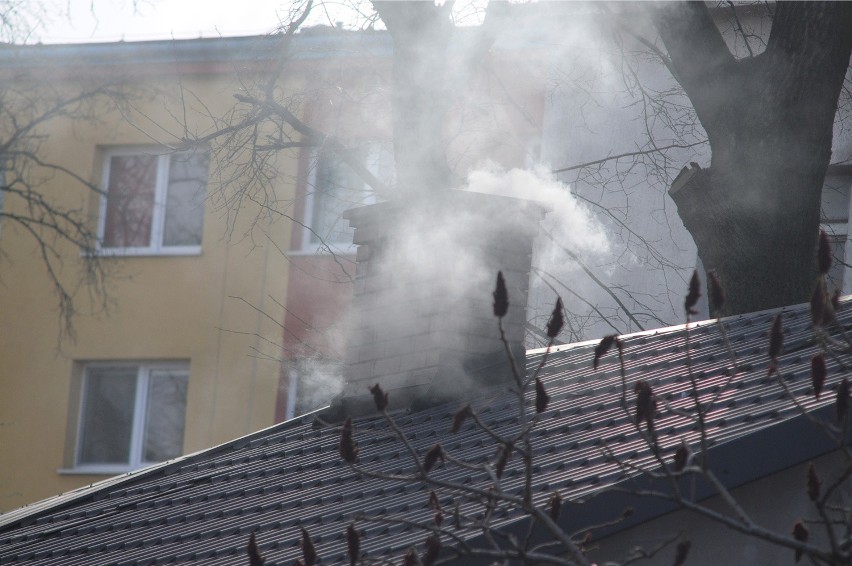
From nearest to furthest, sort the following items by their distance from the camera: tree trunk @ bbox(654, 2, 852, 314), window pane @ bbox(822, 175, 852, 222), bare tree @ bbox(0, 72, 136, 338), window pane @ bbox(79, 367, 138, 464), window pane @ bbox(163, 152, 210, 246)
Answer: tree trunk @ bbox(654, 2, 852, 314), window pane @ bbox(822, 175, 852, 222), bare tree @ bbox(0, 72, 136, 338), window pane @ bbox(79, 367, 138, 464), window pane @ bbox(163, 152, 210, 246)

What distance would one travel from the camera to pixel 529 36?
14906mm

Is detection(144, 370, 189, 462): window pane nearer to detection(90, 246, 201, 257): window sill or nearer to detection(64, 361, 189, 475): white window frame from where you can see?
detection(64, 361, 189, 475): white window frame

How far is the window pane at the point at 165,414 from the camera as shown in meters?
17.5

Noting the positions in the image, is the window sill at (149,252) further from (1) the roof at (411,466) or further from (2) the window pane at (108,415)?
(1) the roof at (411,466)

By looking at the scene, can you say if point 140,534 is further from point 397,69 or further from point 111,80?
point 111,80

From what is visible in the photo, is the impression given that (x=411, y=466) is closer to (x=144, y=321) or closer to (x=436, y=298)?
(x=436, y=298)

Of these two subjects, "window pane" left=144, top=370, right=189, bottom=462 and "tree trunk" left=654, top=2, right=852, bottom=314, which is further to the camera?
"window pane" left=144, top=370, right=189, bottom=462

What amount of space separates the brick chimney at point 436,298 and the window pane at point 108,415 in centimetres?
988

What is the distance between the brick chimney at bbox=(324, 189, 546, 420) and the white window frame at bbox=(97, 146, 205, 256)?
9.85m

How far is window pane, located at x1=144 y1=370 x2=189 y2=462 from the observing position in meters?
17.5

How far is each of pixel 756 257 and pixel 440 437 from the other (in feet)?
13.0

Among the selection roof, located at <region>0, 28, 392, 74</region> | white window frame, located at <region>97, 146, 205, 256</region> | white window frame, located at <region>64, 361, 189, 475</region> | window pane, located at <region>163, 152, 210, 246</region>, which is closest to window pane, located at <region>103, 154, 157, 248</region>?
white window frame, located at <region>97, 146, 205, 256</region>

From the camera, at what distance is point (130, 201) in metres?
18.0

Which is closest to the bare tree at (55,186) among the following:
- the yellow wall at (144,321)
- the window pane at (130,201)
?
the yellow wall at (144,321)
